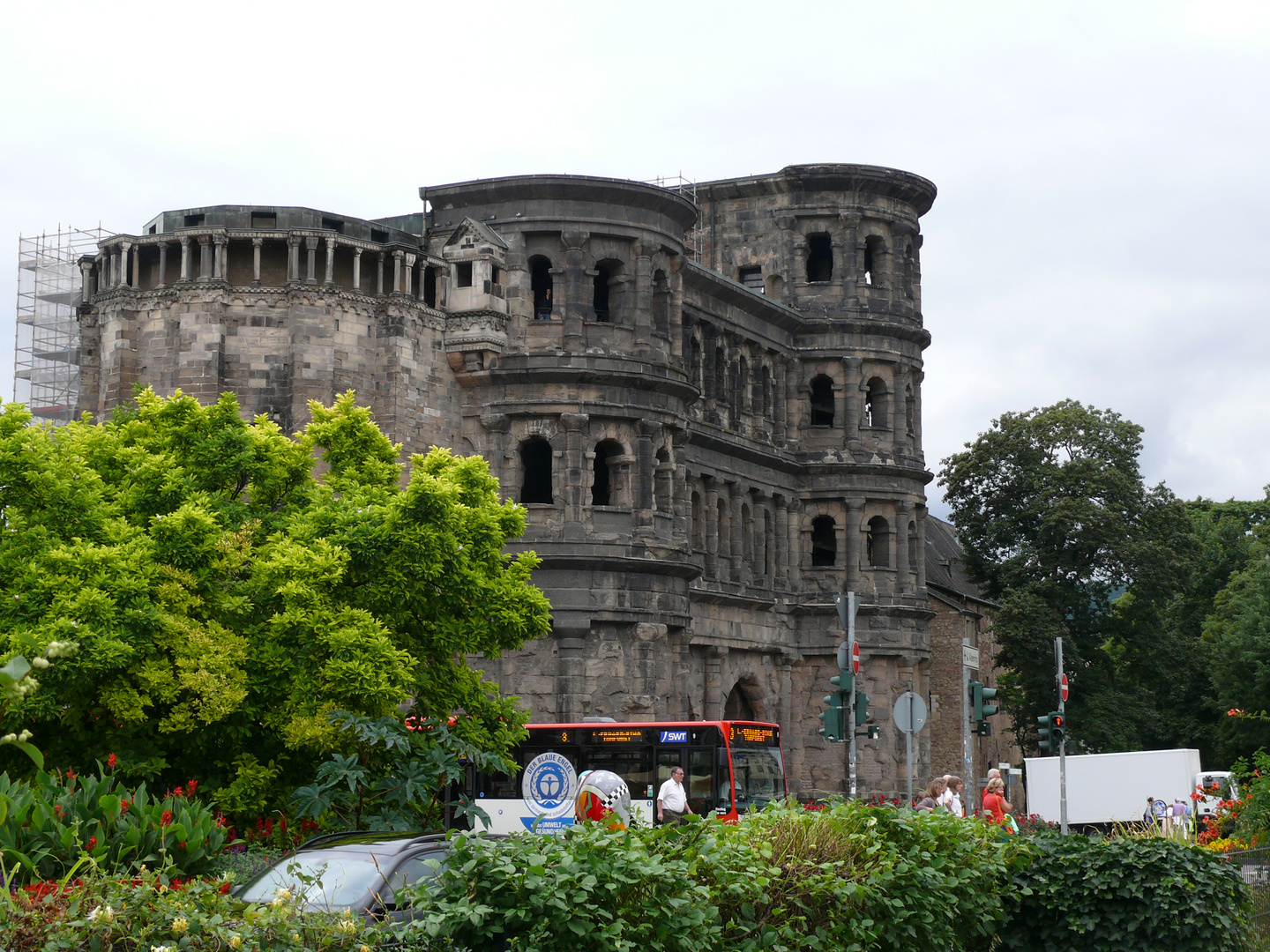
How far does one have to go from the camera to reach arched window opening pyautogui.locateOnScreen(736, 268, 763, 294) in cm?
5550

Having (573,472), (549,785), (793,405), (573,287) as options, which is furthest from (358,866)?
(793,405)

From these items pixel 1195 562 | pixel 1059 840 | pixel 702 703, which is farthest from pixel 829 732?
pixel 1195 562

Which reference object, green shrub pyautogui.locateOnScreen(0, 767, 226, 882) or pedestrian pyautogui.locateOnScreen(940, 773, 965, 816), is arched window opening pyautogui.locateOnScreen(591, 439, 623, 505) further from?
green shrub pyautogui.locateOnScreen(0, 767, 226, 882)

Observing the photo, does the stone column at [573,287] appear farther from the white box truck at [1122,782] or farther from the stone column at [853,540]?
the white box truck at [1122,782]

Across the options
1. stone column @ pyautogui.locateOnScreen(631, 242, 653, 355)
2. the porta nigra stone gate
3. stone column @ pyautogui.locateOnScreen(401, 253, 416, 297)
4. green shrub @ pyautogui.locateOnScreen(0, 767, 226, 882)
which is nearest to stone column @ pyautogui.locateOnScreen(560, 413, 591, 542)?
the porta nigra stone gate

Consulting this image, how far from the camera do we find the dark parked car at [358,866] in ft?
44.4

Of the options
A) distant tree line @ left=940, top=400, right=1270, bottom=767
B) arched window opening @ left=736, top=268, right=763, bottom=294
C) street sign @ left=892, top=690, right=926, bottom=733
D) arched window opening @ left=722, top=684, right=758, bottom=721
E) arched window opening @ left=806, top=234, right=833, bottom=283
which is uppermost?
arched window opening @ left=806, top=234, right=833, bottom=283

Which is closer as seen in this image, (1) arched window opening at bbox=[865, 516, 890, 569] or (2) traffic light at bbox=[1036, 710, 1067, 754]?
(2) traffic light at bbox=[1036, 710, 1067, 754]

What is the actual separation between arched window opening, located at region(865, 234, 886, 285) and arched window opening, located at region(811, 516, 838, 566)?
780 cm

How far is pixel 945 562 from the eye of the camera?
→ 7888 cm

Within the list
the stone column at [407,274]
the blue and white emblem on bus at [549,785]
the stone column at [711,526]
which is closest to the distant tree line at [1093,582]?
the stone column at [711,526]

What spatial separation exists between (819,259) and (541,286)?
15.1 m

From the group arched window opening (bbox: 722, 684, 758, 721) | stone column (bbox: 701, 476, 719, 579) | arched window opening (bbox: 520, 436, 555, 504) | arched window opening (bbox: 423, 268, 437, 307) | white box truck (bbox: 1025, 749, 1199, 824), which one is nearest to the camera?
arched window opening (bbox: 423, 268, 437, 307)

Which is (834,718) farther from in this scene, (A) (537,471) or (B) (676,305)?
(B) (676,305)
